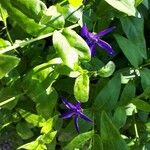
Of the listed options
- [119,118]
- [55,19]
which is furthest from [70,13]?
[119,118]

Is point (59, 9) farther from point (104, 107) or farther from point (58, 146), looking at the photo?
point (58, 146)

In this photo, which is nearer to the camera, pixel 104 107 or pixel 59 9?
pixel 59 9

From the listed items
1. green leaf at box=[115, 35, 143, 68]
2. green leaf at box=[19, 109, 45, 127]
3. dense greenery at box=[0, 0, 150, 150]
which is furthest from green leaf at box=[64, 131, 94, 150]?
green leaf at box=[115, 35, 143, 68]

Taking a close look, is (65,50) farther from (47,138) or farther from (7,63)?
(47,138)

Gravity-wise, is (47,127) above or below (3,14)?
below

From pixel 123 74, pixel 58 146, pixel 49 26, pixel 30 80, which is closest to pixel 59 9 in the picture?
pixel 49 26

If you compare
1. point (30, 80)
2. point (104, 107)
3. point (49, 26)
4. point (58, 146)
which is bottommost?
point (58, 146)

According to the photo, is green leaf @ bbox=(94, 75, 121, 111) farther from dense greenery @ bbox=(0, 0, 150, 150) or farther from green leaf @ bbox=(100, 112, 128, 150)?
green leaf @ bbox=(100, 112, 128, 150)
